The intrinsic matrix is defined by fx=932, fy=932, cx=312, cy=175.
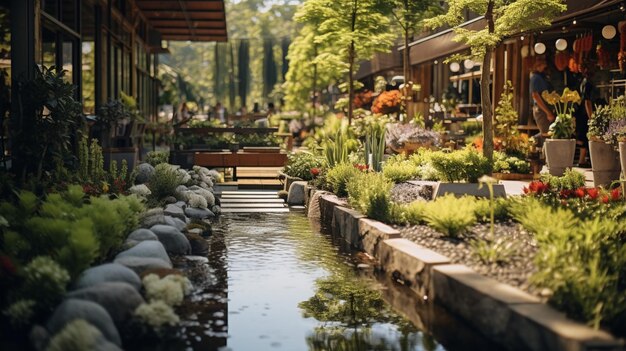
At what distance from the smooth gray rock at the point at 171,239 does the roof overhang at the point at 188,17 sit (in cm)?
1374

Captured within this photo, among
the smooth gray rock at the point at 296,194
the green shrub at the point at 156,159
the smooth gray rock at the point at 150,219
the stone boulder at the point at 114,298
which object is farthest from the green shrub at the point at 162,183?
the stone boulder at the point at 114,298

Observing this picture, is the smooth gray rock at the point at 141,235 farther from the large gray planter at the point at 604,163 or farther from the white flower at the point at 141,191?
the large gray planter at the point at 604,163

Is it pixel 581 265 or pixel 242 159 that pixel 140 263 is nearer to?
pixel 581 265

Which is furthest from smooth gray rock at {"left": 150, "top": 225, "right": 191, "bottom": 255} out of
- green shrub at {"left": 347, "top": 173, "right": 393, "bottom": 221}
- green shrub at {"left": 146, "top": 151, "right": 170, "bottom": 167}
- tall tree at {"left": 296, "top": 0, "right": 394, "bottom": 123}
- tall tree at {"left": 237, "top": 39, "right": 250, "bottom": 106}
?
tall tree at {"left": 237, "top": 39, "right": 250, "bottom": 106}

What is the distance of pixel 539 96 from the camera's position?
17.1m

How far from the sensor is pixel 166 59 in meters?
112

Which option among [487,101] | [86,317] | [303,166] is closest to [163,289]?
[86,317]

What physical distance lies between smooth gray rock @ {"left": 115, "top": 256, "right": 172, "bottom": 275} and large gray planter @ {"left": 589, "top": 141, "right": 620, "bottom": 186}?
280 inches

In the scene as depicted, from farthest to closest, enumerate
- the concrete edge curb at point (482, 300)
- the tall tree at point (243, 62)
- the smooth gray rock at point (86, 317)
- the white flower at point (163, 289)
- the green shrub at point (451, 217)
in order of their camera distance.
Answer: the tall tree at point (243, 62) < the green shrub at point (451, 217) < the white flower at point (163, 289) < the smooth gray rock at point (86, 317) < the concrete edge curb at point (482, 300)

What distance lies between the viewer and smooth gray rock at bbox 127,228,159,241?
809cm

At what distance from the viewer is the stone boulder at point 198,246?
30.2 ft

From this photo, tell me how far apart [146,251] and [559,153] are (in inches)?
314

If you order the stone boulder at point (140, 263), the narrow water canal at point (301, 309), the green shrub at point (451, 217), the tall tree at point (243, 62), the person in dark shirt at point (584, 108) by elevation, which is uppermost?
the tall tree at point (243, 62)

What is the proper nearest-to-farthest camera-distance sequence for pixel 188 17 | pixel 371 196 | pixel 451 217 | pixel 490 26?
pixel 451 217
pixel 371 196
pixel 490 26
pixel 188 17
